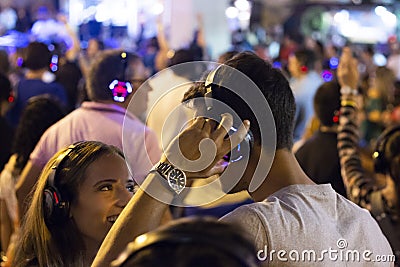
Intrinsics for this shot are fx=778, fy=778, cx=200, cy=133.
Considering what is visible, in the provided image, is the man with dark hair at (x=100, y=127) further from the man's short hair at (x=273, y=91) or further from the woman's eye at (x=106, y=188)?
the man's short hair at (x=273, y=91)

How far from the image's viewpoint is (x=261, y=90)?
205cm

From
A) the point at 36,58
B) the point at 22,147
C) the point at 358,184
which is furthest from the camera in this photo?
the point at 36,58

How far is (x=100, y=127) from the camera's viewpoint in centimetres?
379

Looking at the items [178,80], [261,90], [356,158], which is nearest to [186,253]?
[261,90]

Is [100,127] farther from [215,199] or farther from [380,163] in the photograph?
[215,199]

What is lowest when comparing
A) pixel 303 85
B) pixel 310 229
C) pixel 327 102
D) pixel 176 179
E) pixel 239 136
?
pixel 303 85

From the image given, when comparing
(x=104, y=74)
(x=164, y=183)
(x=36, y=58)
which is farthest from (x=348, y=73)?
(x=36, y=58)

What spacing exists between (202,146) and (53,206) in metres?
0.57

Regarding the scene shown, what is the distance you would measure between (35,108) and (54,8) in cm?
1409

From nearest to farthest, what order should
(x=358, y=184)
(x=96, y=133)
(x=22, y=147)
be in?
(x=358, y=184) → (x=96, y=133) → (x=22, y=147)

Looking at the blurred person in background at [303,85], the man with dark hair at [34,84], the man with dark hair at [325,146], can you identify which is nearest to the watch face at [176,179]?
the man with dark hair at [325,146]

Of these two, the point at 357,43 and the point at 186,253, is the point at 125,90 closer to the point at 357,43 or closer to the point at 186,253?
the point at 186,253

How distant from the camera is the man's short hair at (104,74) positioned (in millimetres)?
3951

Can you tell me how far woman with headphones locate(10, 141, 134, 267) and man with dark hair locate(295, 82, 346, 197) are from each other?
226cm
